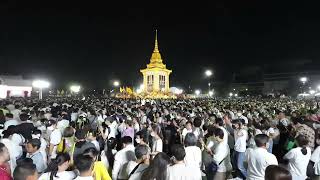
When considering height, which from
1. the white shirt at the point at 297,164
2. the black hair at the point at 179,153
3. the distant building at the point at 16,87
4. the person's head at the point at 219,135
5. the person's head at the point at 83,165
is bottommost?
the white shirt at the point at 297,164

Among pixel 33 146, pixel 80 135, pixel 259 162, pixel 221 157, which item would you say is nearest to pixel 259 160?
pixel 259 162

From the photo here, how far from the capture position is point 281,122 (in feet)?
34.6

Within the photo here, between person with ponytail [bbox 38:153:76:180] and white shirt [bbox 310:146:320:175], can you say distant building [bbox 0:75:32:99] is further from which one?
white shirt [bbox 310:146:320:175]

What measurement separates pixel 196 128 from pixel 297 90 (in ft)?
291

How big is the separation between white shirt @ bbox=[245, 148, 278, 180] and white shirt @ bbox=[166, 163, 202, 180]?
107 centimetres

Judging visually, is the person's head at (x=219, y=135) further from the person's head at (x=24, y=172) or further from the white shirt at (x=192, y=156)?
the person's head at (x=24, y=172)

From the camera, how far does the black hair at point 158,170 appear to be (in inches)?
175

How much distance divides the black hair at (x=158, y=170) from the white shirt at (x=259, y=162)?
1.68 metres

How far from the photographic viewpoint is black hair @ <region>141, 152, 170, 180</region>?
443 centimetres

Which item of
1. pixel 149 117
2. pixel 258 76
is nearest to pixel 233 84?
pixel 258 76

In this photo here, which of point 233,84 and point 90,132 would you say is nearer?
point 90,132

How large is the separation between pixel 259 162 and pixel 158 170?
1848 millimetres

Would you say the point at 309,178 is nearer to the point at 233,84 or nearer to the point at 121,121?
the point at 121,121

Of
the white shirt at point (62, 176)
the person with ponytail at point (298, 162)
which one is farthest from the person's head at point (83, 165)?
the person with ponytail at point (298, 162)
